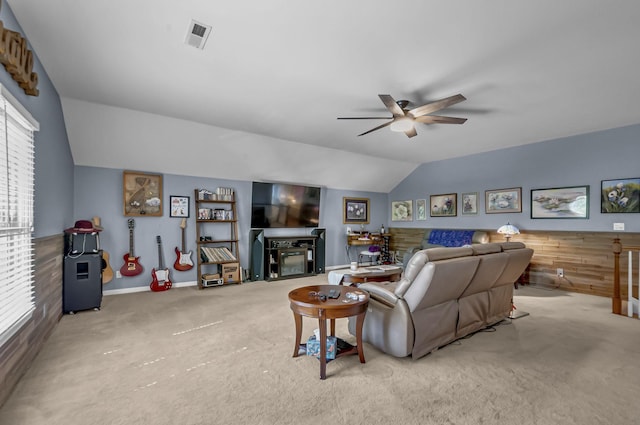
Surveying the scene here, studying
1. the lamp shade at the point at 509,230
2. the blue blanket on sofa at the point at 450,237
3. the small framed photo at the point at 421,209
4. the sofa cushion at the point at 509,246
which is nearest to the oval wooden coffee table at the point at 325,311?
the sofa cushion at the point at 509,246

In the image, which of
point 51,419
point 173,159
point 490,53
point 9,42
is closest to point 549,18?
point 490,53

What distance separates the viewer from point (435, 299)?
269 cm

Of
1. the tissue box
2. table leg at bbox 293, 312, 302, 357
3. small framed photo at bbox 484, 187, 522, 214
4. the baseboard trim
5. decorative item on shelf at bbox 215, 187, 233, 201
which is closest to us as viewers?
the tissue box

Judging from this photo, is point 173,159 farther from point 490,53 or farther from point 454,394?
point 454,394

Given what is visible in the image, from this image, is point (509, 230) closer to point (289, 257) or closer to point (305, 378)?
point (289, 257)

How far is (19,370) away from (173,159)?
3.70 metres

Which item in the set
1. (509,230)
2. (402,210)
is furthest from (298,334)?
(402,210)

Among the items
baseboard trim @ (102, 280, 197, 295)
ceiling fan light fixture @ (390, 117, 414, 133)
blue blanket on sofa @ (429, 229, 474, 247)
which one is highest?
ceiling fan light fixture @ (390, 117, 414, 133)

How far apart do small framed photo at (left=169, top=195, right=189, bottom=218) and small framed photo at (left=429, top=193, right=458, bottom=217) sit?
18.6ft

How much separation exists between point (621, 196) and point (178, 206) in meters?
7.48

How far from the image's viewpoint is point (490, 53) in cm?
274

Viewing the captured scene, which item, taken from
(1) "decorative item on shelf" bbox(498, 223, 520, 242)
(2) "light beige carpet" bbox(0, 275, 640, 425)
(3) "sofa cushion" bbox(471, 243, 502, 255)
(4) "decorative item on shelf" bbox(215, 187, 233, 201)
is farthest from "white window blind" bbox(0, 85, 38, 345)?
(1) "decorative item on shelf" bbox(498, 223, 520, 242)

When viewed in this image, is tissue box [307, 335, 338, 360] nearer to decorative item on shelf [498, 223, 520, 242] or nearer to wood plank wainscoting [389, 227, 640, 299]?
decorative item on shelf [498, 223, 520, 242]

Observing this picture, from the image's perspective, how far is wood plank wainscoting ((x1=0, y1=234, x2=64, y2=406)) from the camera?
2.10 m
